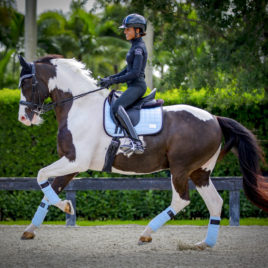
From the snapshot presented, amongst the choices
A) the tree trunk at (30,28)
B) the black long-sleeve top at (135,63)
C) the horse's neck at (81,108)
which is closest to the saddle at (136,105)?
the horse's neck at (81,108)

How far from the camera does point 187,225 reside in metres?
9.24

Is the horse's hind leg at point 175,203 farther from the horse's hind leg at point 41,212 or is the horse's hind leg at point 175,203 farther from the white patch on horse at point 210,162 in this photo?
the horse's hind leg at point 41,212

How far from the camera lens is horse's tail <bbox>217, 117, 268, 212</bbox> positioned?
6.54 m

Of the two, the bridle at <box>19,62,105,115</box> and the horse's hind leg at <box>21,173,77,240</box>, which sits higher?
the bridle at <box>19,62,105,115</box>

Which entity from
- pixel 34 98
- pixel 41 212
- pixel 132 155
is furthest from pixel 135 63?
pixel 41 212

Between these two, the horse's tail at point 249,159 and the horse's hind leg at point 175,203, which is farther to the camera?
the horse's tail at point 249,159

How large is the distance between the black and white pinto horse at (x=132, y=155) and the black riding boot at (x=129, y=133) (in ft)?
0.47

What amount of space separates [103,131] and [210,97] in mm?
4101

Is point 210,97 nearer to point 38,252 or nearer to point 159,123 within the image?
point 159,123

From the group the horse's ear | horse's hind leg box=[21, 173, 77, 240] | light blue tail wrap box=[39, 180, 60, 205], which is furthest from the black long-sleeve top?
light blue tail wrap box=[39, 180, 60, 205]

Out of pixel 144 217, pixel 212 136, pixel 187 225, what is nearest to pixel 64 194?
pixel 144 217

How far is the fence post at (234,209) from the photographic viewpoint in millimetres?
9180

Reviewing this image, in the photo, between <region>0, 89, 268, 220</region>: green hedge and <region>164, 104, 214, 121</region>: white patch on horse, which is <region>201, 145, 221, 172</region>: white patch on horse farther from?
<region>0, 89, 268, 220</region>: green hedge

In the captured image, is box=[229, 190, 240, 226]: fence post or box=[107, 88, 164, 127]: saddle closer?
box=[107, 88, 164, 127]: saddle
